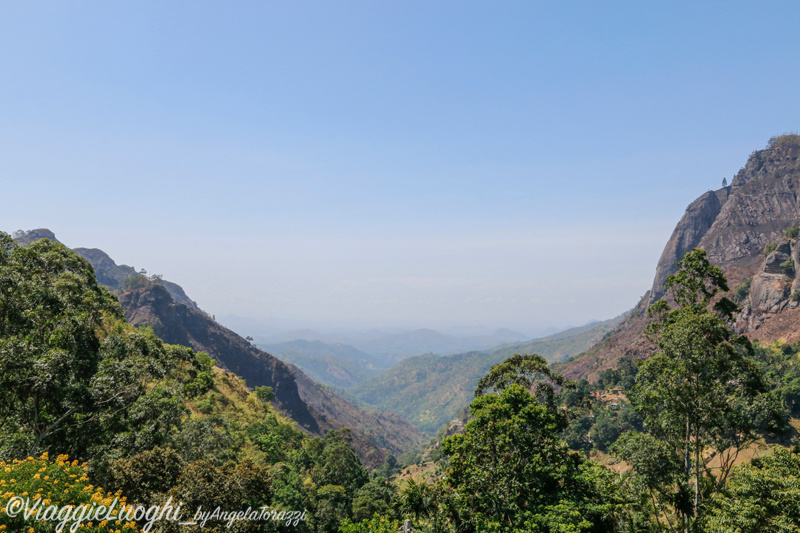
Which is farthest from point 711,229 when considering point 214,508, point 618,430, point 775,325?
point 214,508

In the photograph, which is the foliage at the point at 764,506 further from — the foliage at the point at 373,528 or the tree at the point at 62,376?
the tree at the point at 62,376

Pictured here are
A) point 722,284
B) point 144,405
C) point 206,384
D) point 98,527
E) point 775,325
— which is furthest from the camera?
point 775,325

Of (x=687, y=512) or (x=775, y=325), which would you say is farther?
(x=775, y=325)

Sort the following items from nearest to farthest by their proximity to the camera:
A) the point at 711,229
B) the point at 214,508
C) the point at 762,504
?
1. the point at 762,504
2. the point at 214,508
3. the point at 711,229

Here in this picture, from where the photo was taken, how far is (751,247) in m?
151

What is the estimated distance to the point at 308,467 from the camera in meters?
47.6

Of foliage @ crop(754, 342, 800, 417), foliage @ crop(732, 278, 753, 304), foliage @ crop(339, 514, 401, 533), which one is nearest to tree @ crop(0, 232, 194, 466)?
foliage @ crop(339, 514, 401, 533)

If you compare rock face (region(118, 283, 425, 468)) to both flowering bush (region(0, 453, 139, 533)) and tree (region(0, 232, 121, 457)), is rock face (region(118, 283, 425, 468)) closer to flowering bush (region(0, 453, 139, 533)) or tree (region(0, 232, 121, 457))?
tree (region(0, 232, 121, 457))

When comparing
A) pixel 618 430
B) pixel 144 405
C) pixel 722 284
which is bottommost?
pixel 618 430

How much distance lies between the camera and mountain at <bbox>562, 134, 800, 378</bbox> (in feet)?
330

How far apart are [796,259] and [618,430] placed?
75315 mm

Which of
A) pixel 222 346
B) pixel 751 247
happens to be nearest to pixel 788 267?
pixel 751 247

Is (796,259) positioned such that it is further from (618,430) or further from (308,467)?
(308,467)

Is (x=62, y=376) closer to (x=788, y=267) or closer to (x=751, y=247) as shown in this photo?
(x=788, y=267)
